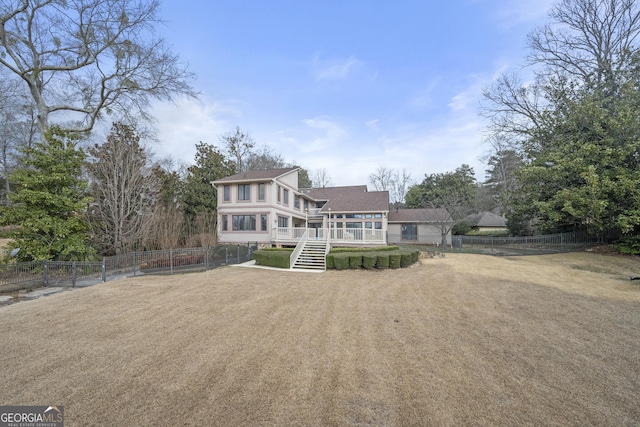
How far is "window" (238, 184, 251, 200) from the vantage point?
64.4 feet

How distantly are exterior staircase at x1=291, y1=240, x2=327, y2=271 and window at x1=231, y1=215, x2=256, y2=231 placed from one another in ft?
17.9

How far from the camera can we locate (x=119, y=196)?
1495 cm

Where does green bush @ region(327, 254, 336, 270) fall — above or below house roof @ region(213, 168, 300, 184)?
below

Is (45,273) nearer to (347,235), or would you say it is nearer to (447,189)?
(347,235)

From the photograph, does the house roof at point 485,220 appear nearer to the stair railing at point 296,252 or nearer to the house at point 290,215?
the house at point 290,215

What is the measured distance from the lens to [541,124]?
19062 millimetres

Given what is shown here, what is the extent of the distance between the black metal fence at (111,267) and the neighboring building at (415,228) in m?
18.1

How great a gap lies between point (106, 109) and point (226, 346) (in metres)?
18.9

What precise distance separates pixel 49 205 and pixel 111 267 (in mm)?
3638

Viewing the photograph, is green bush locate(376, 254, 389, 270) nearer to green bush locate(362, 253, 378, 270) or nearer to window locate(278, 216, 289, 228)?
green bush locate(362, 253, 378, 270)

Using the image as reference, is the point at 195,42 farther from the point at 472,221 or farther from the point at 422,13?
the point at 472,221

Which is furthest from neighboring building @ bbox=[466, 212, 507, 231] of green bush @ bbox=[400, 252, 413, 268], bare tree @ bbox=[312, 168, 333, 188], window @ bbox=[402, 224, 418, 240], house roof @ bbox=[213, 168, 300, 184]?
house roof @ bbox=[213, 168, 300, 184]

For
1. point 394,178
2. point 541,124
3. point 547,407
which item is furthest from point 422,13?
point 394,178

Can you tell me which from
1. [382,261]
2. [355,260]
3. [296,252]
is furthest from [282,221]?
[382,261]
